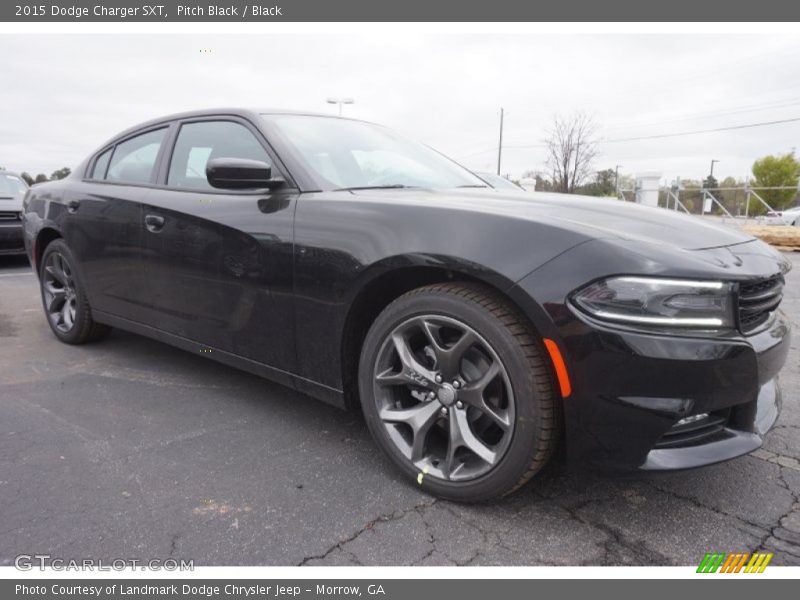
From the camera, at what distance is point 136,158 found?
3.60 metres

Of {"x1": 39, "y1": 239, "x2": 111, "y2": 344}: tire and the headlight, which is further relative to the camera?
{"x1": 39, "y1": 239, "x2": 111, "y2": 344}: tire

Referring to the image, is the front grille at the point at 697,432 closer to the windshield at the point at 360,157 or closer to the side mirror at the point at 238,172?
the windshield at the point at 360,157

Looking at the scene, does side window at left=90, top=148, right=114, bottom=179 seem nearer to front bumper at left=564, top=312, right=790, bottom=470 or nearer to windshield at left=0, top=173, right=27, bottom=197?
front bumper at left=564, top=312, right=790, bottom=470

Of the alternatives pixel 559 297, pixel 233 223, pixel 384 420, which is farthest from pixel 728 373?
pixel 233 223

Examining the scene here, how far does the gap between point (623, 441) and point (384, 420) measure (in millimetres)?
886

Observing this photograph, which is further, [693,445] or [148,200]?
[148,200]

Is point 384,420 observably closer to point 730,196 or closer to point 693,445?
point 693,445

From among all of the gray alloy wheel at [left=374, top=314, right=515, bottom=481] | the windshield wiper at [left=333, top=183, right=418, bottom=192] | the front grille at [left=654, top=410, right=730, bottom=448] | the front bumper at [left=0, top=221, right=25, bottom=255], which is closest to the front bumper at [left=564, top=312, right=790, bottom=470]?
the front grille at [left=654, top=410, right=730, bottom=448]

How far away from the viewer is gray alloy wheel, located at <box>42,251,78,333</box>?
4109mm

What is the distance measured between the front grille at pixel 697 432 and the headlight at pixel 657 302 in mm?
323

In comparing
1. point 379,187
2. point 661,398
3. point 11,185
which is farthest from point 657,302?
point 11,185

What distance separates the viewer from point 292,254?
2447 millimetres

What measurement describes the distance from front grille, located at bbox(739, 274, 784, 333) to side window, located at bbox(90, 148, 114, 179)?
376cm

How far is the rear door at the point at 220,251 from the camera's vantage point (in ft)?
8.35
